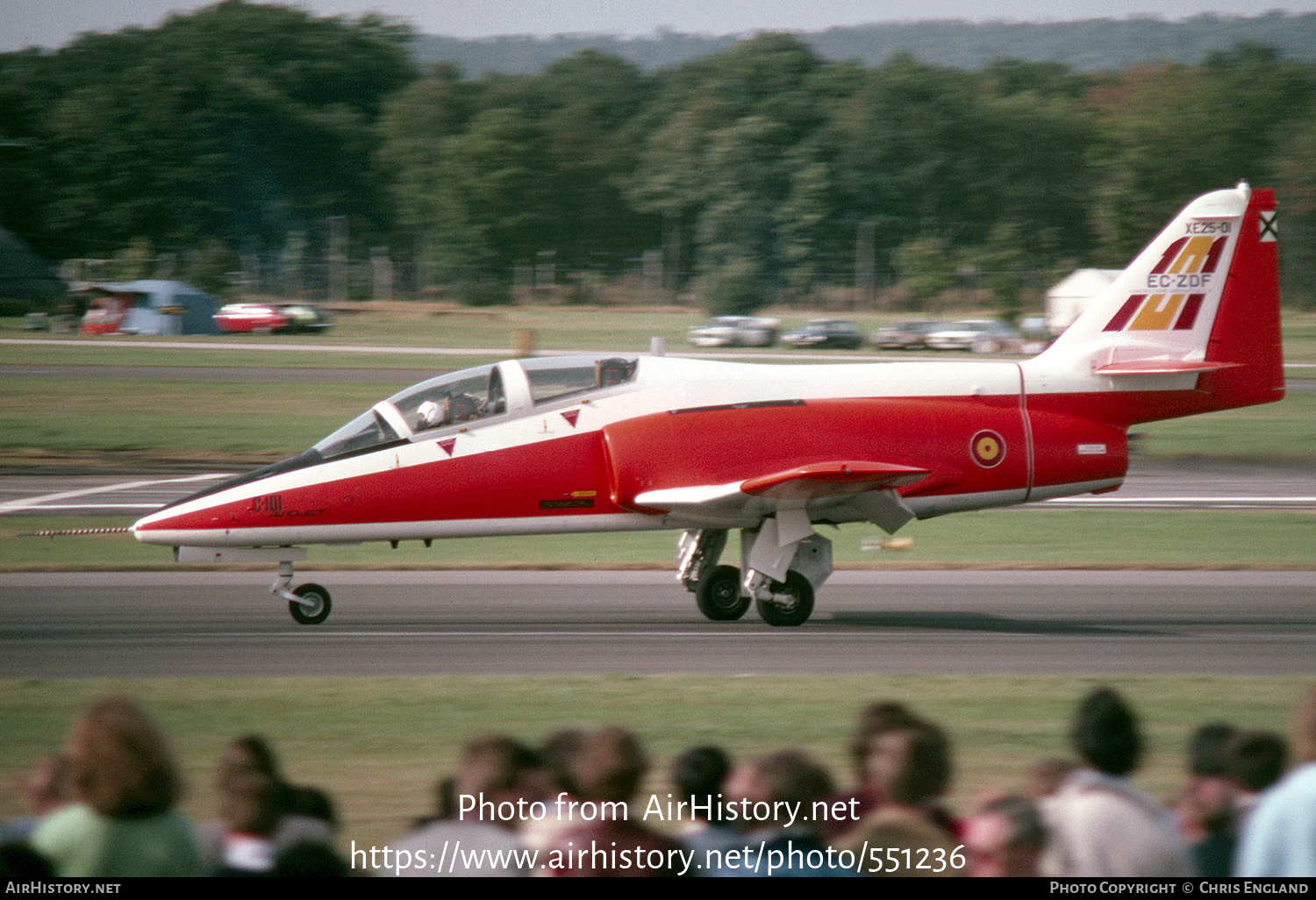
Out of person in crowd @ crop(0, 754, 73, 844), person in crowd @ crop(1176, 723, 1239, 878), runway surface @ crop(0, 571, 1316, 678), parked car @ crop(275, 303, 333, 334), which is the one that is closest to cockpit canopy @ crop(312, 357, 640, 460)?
runway surface @ crop(0, 571, 1316, 678)

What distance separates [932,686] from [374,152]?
96.8m

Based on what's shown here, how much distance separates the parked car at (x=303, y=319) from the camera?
6369cm

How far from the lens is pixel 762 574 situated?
1448cm

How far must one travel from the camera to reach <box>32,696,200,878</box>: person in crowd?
4.32 meters

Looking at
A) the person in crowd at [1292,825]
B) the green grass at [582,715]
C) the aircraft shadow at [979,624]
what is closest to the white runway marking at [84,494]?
the green grass at [582,715]

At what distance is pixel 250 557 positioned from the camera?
14.0 meters

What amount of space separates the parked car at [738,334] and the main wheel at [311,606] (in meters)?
45.9

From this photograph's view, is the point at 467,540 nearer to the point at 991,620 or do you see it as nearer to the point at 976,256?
the point at 991,620

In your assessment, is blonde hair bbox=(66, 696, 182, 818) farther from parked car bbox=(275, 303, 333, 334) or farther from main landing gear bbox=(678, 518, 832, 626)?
parked car bbox=(275, 303, 333, 334)

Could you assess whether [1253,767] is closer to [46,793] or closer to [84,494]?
[46,793]

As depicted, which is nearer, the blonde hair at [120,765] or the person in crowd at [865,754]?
the blonde hair at [120,765]

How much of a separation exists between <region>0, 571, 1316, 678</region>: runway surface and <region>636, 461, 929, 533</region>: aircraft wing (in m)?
1.17

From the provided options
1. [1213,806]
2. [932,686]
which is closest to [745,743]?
[932,686]

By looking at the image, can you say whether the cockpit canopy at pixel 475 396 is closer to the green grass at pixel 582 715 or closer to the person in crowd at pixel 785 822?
the green grass at pixel 582 715
